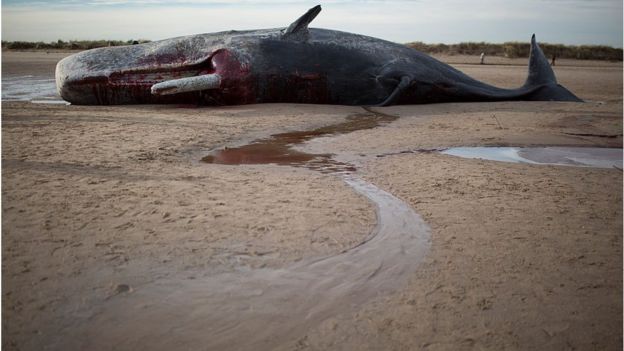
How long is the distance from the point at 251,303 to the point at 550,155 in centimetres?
379

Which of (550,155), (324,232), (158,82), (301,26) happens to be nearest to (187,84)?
(158,82)

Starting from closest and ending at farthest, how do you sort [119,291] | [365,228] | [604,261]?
[119,291]
[604,261]
[365,228]

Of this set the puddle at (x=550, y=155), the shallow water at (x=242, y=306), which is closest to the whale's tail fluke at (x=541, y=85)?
the puddle at (x=550, y=155)

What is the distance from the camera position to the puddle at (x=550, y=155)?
14.5ft

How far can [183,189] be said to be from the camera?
3207 millimetres

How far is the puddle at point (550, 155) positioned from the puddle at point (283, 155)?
4.18ft

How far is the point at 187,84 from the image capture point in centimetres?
720

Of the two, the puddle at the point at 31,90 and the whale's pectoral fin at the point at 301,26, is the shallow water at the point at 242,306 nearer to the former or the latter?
the whale's pectoral fin at the point at 301,26

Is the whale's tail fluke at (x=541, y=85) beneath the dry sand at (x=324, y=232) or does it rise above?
above

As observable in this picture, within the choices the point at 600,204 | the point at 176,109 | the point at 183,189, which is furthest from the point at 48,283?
the point at 176,109

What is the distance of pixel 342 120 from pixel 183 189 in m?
3.86

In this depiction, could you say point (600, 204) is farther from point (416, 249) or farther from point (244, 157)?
point (244, 157)

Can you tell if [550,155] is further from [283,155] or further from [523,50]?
[523,50]

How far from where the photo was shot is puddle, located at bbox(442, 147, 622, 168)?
4.41 metres
